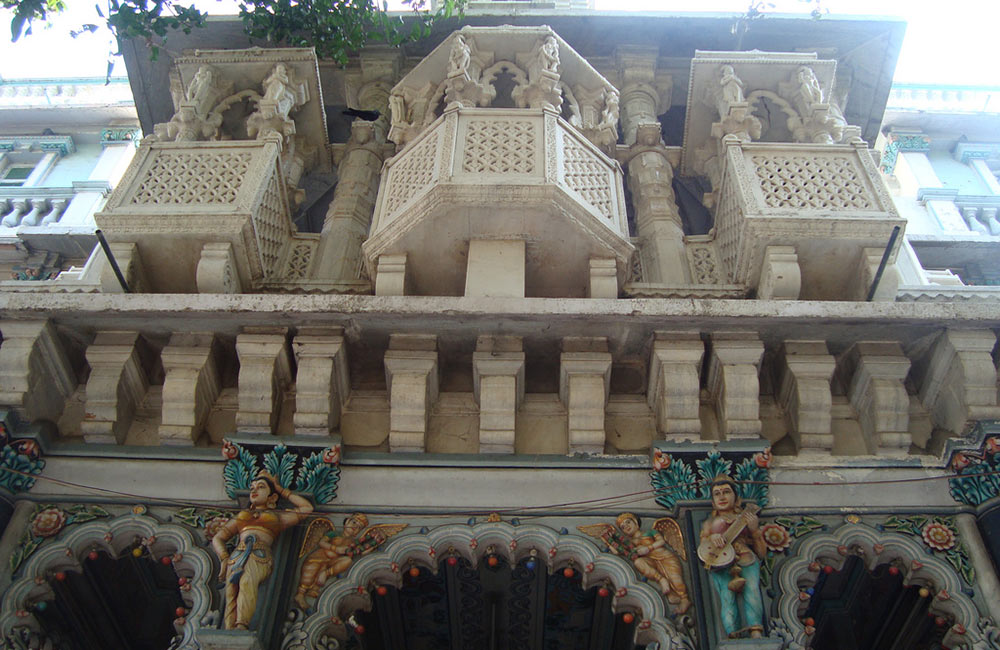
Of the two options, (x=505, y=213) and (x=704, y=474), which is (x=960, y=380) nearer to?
(x=704, y=474)

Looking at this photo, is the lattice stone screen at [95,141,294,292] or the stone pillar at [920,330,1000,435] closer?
the stone pillar at [920,330,1000,435]

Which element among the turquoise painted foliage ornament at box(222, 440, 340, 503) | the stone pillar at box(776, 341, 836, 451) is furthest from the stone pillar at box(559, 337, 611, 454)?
the turquoise painted foliage ornament at box(222, 440, 340, 503)

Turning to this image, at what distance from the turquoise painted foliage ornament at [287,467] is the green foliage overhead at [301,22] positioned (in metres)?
4.76

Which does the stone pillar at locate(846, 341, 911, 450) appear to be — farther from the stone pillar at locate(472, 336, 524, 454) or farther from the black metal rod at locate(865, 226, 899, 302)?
the stone pillar at locate(472, 336, 524, 454)

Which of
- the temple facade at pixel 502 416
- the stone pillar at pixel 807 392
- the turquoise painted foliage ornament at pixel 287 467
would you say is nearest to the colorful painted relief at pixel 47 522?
the temple facade at pixel 502 416

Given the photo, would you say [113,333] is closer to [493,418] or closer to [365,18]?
[493,418]

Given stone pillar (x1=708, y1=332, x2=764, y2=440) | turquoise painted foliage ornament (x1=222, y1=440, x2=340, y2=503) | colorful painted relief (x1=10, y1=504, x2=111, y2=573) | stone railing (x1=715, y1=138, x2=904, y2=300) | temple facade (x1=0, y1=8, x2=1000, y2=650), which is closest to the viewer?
temple facade (x1=0, y1=8, x2=1000, y2=650)

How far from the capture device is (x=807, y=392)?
21.3ft

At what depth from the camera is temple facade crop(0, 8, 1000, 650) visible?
5844 mm

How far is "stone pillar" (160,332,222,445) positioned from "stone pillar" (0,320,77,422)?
0.72 m

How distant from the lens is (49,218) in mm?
12891

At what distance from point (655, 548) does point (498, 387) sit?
58.2 inches

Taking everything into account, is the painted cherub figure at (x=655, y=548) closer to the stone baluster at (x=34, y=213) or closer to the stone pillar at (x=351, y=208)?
the stone pillar at (x=351, y=208)

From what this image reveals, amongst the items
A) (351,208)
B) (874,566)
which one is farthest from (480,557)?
(351,208)
